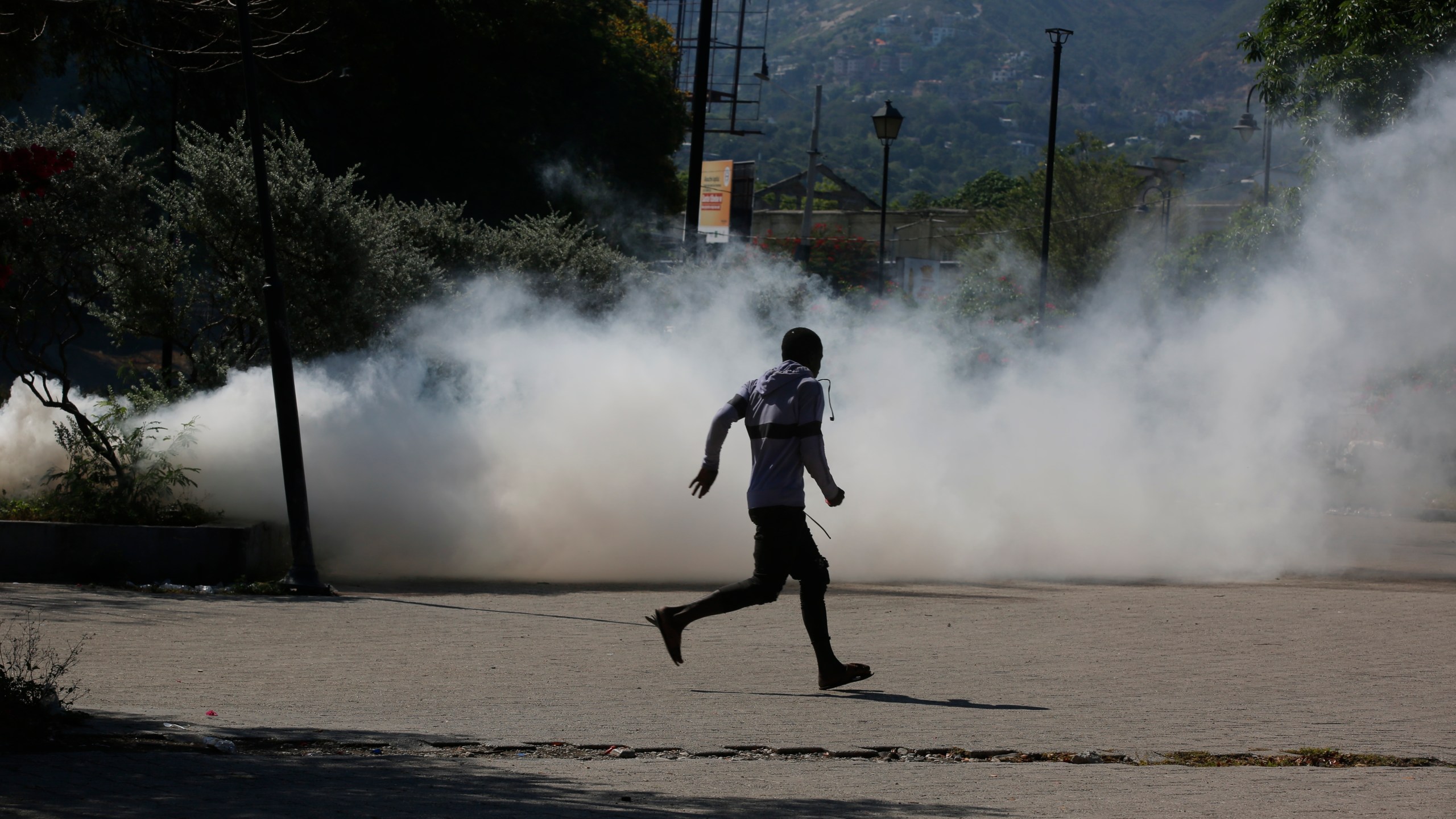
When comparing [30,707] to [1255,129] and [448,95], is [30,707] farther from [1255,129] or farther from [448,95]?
[1255,129]

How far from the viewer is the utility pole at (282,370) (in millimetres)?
10625

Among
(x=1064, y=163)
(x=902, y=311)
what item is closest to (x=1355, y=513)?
(x=902, y=311)

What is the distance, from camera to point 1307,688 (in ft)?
23.2

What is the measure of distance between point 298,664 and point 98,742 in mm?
2011

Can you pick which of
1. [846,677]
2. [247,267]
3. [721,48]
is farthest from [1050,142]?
[846,677]

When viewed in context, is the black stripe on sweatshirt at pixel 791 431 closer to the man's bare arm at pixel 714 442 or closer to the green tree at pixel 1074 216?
the man's bare arm at pixel 714 442

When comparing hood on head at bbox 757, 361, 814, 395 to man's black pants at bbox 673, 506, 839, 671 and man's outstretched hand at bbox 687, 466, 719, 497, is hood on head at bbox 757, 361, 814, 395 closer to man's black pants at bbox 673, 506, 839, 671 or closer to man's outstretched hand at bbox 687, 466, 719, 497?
man's outstretched hand at bbox 687, 466, 719, 497

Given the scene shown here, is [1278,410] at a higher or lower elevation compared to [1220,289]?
lower

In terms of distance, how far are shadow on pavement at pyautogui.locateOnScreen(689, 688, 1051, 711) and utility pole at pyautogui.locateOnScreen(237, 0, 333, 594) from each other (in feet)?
15.9

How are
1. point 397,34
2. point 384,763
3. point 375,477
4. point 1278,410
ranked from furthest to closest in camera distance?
point 397,34
point 1278,410
point 375,477
point 384,763

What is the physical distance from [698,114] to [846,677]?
12963 mm

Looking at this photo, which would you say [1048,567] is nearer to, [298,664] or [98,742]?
[298,664]

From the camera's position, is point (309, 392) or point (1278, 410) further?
point (1278, 410)

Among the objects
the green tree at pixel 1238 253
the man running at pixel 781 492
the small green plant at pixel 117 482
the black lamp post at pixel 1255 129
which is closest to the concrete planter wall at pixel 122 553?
the small green plant at pixel 117 482
